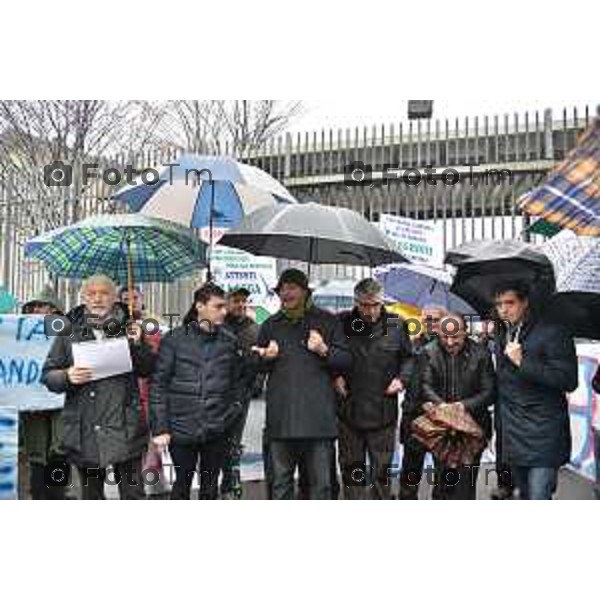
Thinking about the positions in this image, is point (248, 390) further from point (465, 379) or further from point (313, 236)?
point (465, 379)

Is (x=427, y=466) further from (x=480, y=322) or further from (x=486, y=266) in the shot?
(x=486, y=266)

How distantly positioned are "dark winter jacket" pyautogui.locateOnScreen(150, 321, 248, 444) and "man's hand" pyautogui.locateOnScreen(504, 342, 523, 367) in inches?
57.8

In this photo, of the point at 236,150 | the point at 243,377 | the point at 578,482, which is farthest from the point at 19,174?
the point at 578,482

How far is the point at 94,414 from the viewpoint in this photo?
4.40m

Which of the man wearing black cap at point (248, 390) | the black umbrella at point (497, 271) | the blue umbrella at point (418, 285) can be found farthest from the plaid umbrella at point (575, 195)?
the man wearing black cap at point (248, 390)

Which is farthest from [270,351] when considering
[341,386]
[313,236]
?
[313,236]

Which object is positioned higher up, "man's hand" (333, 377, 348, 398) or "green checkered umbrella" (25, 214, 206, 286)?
"green checkered umbrella" (25, 214, 206, 286)

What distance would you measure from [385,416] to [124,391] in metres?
1.52

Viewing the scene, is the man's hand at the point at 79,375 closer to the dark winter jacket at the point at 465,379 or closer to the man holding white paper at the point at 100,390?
the man holding white paper at the point at 100,390

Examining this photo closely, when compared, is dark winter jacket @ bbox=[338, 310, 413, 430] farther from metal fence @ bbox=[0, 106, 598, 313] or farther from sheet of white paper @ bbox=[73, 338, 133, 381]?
sheet of white paper @ bbox=[73, 338, 133, 381]

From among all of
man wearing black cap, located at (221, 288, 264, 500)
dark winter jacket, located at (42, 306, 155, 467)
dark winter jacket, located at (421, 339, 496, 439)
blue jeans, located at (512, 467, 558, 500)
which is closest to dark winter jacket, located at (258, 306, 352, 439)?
man wearing black cap, located at (221, 288, 264, 500)

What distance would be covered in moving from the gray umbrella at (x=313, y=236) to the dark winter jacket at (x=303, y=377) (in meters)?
0.44

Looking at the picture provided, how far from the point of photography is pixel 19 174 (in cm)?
508

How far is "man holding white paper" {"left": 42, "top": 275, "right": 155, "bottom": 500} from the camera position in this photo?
4391mm
